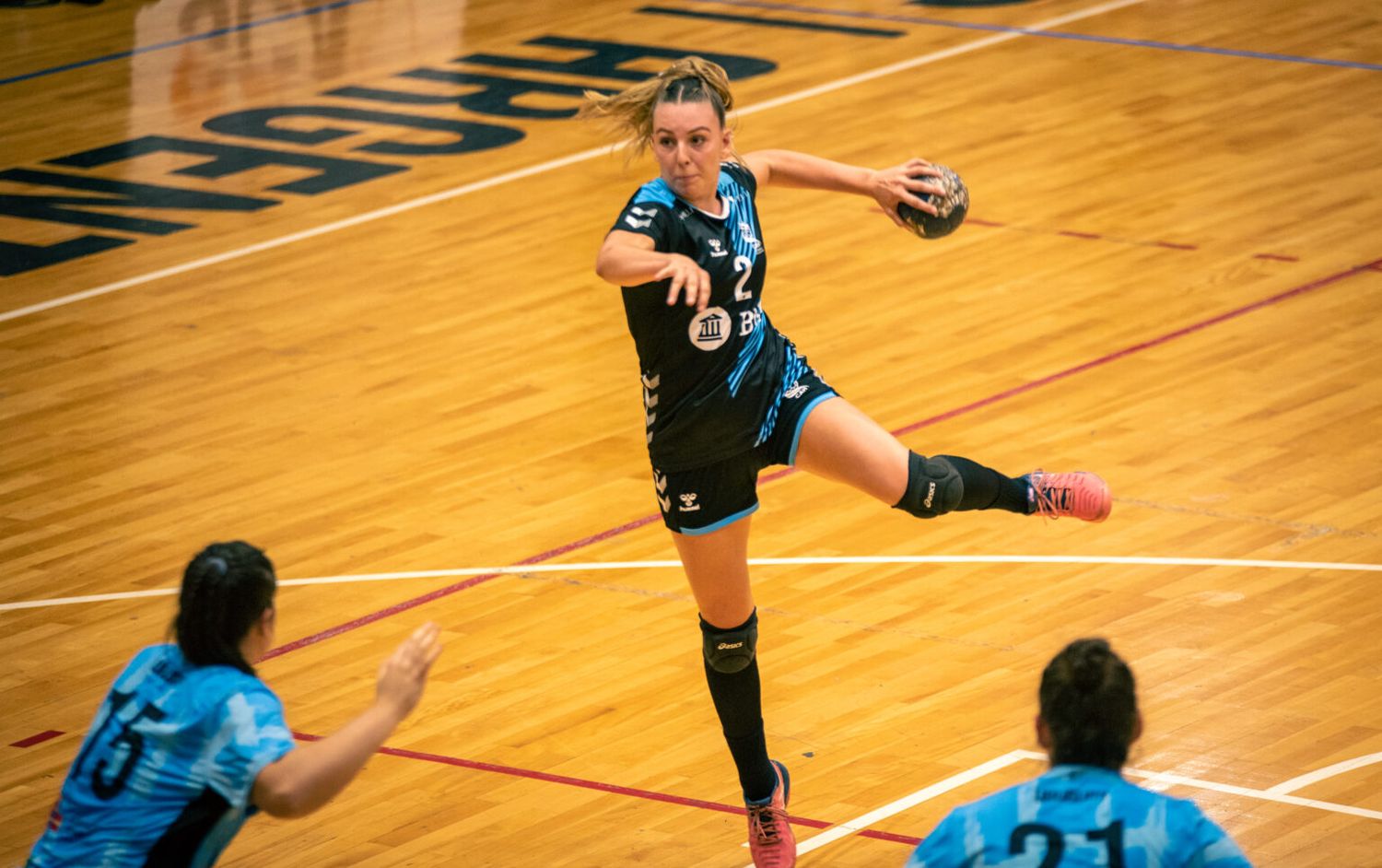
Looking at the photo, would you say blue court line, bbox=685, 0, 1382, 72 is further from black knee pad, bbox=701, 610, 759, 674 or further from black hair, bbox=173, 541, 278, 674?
black hair, bbox=173, 541, 278, 674

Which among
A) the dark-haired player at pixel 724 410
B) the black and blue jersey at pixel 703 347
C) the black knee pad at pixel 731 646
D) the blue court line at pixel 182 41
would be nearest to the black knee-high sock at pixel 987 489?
the dark-haired player at pixel 724 410

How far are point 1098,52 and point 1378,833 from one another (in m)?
10.4

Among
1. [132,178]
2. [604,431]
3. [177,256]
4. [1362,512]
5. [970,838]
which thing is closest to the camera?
[970,838]

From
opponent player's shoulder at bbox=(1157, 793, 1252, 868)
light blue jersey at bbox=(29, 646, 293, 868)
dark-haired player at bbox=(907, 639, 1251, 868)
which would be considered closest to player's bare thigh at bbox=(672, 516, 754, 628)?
light blue jersey at bbox=(29, 646, 293, 868)

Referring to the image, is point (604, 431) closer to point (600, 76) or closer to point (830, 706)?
point (830, 706)

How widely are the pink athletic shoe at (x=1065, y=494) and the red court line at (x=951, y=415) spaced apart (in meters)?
2.72

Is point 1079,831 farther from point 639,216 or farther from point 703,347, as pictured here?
point 639,216

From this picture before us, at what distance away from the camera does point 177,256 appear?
11922 millimetres

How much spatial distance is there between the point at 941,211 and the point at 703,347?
0.98m

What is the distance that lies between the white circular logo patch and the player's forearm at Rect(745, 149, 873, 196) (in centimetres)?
60

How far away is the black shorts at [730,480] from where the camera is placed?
208 inches

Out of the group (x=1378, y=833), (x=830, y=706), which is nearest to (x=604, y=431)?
(x=830, y=706)

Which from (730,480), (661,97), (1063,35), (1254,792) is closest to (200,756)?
(730,480)

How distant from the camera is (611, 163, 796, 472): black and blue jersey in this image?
5242 millimetres
